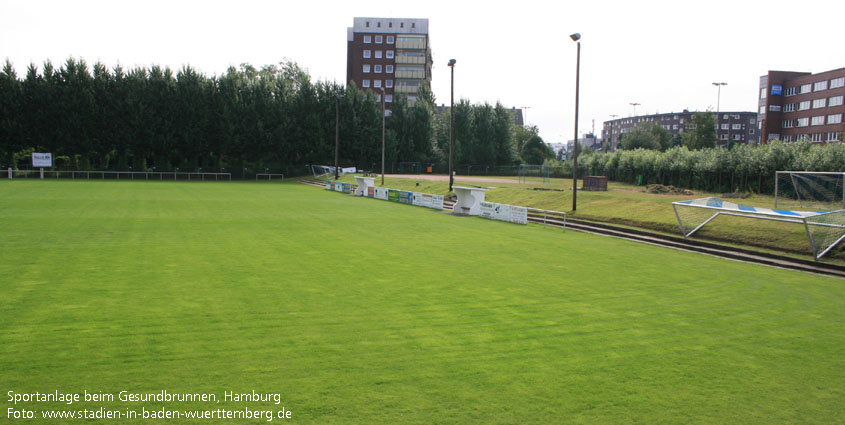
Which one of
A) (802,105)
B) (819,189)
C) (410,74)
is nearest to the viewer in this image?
(819,189)

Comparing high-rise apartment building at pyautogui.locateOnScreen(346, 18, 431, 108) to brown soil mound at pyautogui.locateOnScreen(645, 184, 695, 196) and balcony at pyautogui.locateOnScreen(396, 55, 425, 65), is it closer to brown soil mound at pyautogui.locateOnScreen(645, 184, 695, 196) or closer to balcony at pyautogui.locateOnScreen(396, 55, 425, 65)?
balcony at pyautogui.locateOnScreen(396, 55, 425, 65)

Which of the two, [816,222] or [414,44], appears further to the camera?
[414,44]

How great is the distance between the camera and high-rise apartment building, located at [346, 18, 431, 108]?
329 ft

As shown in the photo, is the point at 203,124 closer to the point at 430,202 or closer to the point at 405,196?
the point at 405,196

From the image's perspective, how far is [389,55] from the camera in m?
101

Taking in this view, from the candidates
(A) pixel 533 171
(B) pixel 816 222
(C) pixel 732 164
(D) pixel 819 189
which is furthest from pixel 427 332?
(A) pixel 533 171

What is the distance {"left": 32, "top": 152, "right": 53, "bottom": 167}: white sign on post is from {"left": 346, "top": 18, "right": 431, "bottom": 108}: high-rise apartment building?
5378cm

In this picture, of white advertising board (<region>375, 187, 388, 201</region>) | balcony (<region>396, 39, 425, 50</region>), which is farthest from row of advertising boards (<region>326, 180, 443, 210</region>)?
balcony (<region>396, 39, 425, 50</region>)

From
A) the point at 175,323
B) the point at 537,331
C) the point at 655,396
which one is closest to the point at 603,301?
the point at 537,331

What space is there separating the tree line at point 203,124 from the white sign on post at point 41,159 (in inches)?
127

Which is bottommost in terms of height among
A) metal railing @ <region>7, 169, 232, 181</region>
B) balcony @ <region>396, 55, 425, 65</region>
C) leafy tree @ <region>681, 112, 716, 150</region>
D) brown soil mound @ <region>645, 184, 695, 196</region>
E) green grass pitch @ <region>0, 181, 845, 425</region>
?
green grass pitch @ <region>0, 181, 845, 425</region>

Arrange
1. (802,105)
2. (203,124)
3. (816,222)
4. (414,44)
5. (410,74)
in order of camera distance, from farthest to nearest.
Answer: (410,74)
(414,44)
(802,105)
(203,124)
(816,222)

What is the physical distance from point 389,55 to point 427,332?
Result: 98.2 m

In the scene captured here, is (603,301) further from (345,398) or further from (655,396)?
(345,398)
